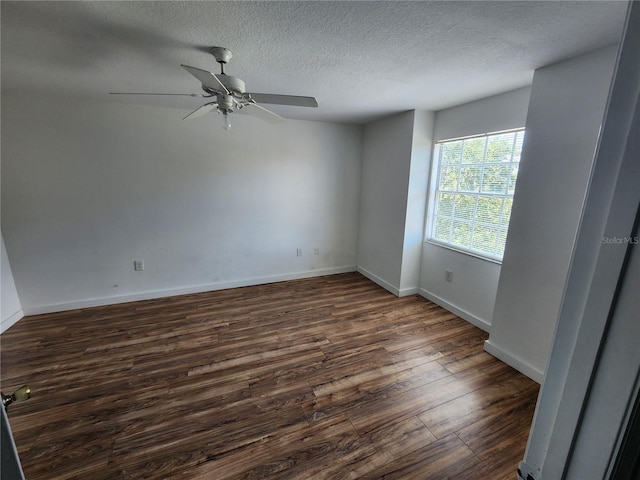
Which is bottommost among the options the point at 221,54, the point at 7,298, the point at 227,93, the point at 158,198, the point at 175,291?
the point at 175,291

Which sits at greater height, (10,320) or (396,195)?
(396,195)

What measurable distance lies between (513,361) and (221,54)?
320 centimetres

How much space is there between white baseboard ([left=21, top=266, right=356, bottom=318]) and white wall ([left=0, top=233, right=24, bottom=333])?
0.12 metres

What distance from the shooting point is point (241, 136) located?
11.4 ft

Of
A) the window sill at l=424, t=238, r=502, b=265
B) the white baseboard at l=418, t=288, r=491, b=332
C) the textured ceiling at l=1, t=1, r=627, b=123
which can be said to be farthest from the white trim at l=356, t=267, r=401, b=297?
the textured ceiling at l=1, t=1, r=627, b=123

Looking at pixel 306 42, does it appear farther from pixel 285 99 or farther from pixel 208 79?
pixel 208 79

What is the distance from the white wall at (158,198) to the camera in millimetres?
2783

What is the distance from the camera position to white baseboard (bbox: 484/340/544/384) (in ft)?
6.97

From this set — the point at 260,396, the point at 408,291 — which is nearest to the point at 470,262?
the point at 408,291

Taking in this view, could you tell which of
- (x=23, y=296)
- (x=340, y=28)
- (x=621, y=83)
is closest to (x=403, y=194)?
(x=340, y=28)

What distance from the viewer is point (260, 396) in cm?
192

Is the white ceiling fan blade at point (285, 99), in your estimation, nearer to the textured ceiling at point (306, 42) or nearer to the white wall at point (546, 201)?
the textured ceiling at point (306, 42)

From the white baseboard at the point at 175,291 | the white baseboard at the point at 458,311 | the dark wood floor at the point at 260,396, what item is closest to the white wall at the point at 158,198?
the white baseboard at the point at 175,291

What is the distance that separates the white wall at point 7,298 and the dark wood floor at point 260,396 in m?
0.11
